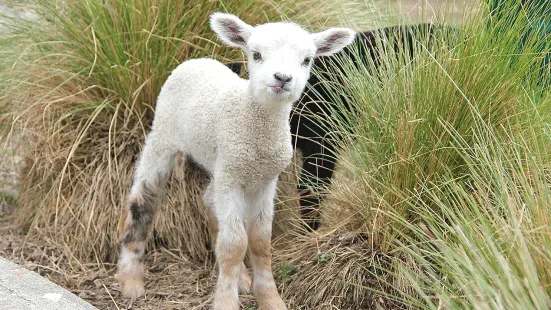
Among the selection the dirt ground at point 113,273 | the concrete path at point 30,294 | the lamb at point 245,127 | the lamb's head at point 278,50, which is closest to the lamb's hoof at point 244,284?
the dirt ground at point 113,273

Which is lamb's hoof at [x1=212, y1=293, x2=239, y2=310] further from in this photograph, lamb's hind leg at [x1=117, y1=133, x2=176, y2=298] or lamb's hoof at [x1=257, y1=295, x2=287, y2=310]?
lamb's hind leg at [x1=117, y1=133, x2=176, y2=298]

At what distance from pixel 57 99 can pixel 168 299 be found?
4.89 ft

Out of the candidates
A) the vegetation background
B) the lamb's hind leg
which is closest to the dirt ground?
the vegetation background

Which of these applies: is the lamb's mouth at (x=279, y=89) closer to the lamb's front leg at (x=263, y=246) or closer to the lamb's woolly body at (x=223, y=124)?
the lamb's woolly body at (x=223, y=124)

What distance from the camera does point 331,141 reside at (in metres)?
5.04

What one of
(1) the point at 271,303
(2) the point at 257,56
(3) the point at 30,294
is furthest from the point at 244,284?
(2) the point at 257,56

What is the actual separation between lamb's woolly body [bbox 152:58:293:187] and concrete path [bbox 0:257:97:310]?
0.92 metres

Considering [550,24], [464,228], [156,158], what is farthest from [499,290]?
[550,24]

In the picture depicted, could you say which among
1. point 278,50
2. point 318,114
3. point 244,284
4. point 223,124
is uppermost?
point 278,50

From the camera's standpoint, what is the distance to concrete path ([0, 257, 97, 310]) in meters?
3.62

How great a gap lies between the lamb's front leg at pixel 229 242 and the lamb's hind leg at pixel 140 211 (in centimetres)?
59

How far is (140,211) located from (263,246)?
0.81m

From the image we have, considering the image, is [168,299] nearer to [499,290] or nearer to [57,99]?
[57,99]

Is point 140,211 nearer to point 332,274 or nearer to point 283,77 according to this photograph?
point 332,274
